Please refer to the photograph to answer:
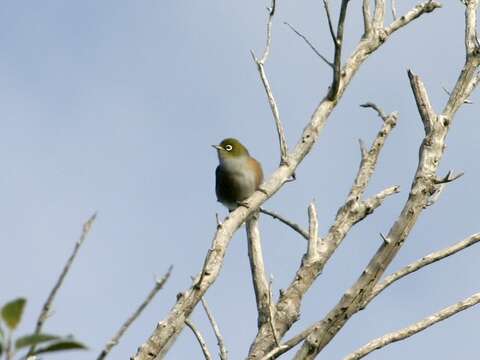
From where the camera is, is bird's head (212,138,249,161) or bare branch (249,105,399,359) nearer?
bare branch (249,105,399,359)

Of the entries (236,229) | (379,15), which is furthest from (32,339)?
(379,15)

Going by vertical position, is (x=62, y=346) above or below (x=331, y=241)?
below

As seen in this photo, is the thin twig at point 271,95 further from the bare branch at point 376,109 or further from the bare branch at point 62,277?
the bare branch at point 62,277

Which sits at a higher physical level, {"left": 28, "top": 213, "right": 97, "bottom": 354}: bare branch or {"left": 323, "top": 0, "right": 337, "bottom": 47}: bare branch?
{"left": 323, "top": 0, "right": 337, "bottom": 47}: bare branch

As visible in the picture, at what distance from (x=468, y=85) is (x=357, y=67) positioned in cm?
134

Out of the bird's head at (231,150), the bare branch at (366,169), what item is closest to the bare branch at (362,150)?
the bare branch at (366,169)

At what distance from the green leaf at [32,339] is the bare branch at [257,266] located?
7.05 meters

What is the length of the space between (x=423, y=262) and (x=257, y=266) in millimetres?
2340

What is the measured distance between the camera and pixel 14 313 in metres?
1.74

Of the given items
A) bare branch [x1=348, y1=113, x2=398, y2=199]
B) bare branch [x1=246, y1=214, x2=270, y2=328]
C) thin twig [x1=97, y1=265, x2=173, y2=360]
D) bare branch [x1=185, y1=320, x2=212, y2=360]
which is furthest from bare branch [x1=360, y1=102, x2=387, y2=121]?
thin twig [x1=97, y1=265, x2=173, y2=360]

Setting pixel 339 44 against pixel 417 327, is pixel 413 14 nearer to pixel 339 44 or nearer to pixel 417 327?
pixel 339 44

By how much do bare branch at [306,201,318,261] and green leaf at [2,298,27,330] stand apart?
22.0 feet

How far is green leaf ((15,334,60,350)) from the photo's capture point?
1.70 meters

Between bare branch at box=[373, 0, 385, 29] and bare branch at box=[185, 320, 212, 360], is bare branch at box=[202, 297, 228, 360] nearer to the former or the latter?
bare branch at box=[185, 320, 212, 360]
